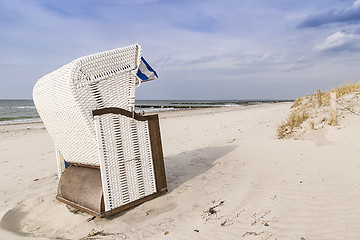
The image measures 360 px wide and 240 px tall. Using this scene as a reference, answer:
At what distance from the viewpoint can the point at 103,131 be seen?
3377 millimetres

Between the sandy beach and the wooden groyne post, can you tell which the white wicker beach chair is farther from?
the wooden groyne post

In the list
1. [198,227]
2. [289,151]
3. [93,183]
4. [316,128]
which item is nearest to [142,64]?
[93,183]

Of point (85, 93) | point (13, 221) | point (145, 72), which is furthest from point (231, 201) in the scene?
point (13, 221)

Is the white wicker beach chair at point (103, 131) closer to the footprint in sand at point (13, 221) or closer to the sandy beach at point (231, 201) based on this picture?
the sandy beach at point (231, 201)

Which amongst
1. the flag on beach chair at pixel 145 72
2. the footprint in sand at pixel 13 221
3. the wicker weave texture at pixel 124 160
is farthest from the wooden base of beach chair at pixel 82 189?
the flag on beach chair at pixel 145 72

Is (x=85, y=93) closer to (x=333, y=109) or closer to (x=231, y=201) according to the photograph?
(x=231, y=201)

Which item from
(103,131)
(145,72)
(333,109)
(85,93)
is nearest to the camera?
(85,93)

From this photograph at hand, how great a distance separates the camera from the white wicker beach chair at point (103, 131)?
10.8ft

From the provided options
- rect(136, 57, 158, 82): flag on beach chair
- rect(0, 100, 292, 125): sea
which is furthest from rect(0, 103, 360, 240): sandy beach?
rect(0, 100, 292, 125): sea

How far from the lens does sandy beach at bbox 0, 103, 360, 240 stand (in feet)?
9.87

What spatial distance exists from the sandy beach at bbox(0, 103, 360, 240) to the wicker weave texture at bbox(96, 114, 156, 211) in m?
0.28

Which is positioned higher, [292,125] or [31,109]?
[31,109]

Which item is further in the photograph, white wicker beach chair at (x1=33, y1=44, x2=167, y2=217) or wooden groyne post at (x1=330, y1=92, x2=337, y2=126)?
wooden groyne post at (x1=330, y1=92, x2=337, y2=126)

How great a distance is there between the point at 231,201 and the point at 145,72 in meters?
2.34
